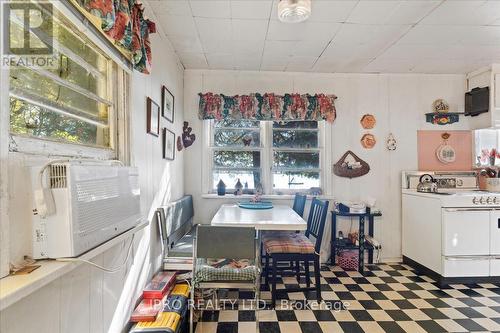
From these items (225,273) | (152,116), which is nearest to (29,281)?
(225,273)

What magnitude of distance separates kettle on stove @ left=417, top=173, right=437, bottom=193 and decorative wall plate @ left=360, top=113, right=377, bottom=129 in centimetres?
92


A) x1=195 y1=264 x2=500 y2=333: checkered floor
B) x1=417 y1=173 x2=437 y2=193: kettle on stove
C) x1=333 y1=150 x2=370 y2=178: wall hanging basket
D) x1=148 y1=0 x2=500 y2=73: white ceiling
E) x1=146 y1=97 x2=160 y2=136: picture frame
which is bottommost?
x1=195 y1=264 x2=500 y2=333: checkered floor

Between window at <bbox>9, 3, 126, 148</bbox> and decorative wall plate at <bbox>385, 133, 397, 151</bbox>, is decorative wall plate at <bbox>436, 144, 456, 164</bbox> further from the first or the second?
window at <bbox>9, 3, 126, 148</bbox>

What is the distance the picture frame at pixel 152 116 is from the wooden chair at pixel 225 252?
35.0 inches

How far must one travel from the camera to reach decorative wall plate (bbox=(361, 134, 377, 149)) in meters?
3.75

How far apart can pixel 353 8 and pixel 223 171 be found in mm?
2357

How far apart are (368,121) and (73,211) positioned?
141 inches

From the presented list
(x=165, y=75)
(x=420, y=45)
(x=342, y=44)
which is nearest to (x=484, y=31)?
(x=420, y=45)

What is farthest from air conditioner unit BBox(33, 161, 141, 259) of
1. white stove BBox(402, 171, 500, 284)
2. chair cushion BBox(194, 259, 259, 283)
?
white stove BBox(402, 171, 500, 284)

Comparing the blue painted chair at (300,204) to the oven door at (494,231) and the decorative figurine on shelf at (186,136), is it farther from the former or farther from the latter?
the oven door at (494,231)

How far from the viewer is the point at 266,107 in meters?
3.62

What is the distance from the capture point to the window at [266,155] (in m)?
3.79

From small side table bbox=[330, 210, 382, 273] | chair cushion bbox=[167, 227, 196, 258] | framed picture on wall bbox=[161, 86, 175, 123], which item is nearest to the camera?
chair cushion bbox=[167, 227, 196, 258]

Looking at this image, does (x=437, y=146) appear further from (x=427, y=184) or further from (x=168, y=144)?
(x=168, y=144)
